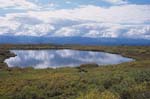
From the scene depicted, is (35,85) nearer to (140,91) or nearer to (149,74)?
(140,91)

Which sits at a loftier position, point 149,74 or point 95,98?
point 95,98

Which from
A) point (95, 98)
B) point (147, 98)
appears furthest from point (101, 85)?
point (95, 98)

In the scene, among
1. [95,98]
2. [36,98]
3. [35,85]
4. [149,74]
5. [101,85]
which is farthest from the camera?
[149,74]

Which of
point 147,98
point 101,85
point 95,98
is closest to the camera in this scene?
point 95,98

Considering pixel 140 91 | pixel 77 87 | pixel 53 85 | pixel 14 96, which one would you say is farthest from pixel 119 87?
pixel 14 96

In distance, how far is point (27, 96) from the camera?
3466 cm

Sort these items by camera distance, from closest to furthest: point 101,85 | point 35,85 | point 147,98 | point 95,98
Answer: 1. point 95,98
2. point 147,98
3. point 101,85
4. point 35,85

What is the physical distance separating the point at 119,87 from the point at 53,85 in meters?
8.34

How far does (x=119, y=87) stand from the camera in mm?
36344

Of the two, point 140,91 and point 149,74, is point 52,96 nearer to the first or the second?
point 140,91

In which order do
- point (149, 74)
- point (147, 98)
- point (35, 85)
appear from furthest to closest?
point (149, 74), point (35, 85), point (147, 98)

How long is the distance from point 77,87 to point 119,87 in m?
5.28

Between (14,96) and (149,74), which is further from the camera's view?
(149,74)

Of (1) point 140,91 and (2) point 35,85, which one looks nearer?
(1) point 140,91
